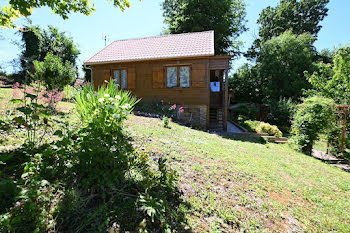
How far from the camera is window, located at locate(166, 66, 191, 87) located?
9964 mm

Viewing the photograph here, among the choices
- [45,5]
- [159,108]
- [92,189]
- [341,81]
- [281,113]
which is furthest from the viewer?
[281,113]

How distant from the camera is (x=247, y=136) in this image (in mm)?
9023

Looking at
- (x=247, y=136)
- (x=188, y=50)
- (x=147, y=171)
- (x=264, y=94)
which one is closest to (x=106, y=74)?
(x=188, y=50)

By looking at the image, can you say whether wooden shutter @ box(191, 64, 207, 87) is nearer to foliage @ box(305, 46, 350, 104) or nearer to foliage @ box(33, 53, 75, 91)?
foliage @ box(33, 53, 75, 91)

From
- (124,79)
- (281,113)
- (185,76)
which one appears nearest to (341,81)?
(281,113)

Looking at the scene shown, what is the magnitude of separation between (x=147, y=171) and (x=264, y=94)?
823 inches

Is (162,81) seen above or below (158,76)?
below

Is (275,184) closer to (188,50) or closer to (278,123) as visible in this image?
(188,50)

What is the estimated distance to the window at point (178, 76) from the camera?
9.96 metres

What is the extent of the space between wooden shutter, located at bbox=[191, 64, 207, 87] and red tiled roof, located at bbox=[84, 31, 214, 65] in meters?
0.67

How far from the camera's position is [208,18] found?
18.9 meters

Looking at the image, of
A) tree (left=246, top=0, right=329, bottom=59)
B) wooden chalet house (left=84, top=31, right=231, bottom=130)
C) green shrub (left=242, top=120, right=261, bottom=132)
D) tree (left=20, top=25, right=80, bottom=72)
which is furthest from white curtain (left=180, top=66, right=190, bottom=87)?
tree (left=246, top=0, right=329, bottom=59)

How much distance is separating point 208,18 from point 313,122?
15.9 m

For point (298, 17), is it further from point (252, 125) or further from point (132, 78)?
point (132, 78)
